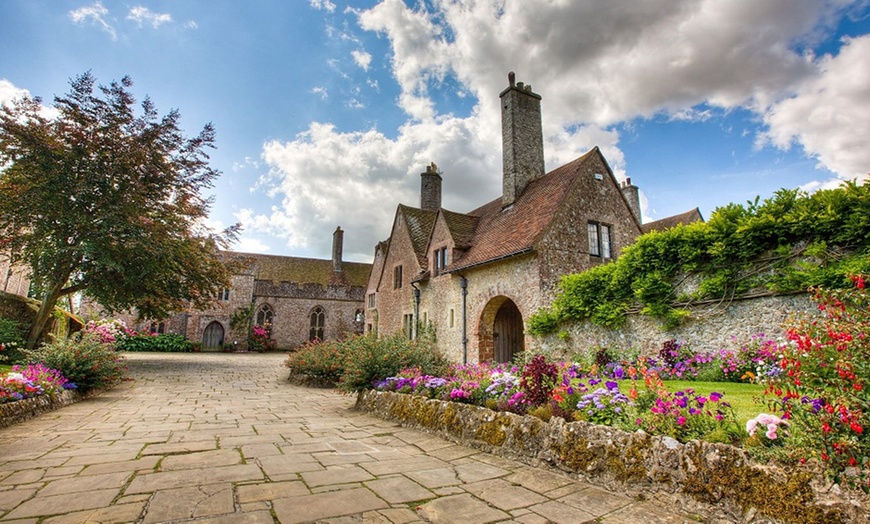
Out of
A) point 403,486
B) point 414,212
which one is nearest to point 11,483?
point 403,486

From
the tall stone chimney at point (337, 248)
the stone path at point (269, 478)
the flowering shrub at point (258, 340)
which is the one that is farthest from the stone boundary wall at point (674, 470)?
the tall stone chimney at point (337, 248)

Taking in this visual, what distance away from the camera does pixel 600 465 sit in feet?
11.7

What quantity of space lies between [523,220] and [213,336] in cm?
2957

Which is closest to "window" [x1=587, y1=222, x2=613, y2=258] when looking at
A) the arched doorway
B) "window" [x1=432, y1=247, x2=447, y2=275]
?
"window" [x1=432, y1=247, x2=447, y2=275]

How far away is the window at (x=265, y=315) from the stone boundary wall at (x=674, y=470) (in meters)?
33.4

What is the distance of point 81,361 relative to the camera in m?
8.68

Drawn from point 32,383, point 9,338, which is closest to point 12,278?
point 9,338

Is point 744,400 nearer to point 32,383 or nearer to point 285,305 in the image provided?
point 32,383

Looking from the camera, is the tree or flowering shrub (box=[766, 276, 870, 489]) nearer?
flowering shrub (box=[766, 276, 870, 489])

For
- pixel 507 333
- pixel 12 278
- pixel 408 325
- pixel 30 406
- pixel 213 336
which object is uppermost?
pixel 12 278

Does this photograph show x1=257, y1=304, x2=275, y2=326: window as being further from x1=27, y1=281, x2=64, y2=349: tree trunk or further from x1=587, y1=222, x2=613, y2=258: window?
x1=587, y1=222, x2=613, y2=258: window

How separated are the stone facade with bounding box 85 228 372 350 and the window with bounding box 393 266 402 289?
1444 cm

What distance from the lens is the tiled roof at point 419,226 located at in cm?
1941

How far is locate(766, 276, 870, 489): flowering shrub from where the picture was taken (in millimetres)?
2465
